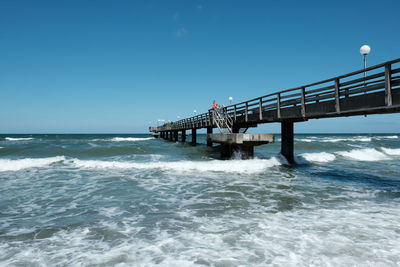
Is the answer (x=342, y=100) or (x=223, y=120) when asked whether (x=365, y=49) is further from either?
(x=223, y=120)

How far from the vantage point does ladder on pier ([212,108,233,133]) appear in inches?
687

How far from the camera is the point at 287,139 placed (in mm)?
15578

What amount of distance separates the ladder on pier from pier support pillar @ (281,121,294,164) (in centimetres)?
333

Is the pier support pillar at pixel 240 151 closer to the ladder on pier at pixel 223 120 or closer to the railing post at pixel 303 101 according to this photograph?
the ladder on pier at pixel 223 120

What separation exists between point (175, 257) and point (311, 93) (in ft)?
28.4

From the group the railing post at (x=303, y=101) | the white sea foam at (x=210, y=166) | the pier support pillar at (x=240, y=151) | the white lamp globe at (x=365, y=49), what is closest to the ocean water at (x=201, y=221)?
the white sea foam at (x=210, y=166)

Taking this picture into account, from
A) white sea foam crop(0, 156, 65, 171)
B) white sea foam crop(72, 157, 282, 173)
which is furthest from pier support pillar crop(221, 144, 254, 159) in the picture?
white sea foam crop(0, 156, 65, 171)

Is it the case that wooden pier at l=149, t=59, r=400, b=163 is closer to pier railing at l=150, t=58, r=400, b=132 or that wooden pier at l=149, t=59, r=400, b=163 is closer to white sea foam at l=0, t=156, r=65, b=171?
pier railing at l=150, t=58, r=400, b=132

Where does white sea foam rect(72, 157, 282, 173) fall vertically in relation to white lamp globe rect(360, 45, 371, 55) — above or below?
below

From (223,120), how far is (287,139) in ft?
14.6

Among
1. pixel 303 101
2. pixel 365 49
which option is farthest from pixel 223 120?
pixel 365 49

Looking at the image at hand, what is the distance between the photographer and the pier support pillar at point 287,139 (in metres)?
15.2

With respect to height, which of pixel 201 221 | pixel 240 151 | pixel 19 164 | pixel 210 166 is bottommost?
pixel 201 221

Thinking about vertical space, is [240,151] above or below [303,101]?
below
